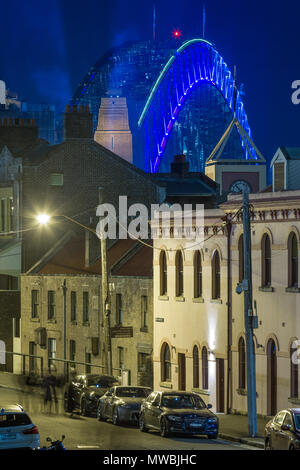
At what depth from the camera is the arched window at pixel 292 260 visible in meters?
46.5

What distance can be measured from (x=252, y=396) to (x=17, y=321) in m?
36.1

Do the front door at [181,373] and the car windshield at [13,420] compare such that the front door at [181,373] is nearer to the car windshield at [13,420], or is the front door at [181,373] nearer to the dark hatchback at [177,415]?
the dark hatchback at [177,415]

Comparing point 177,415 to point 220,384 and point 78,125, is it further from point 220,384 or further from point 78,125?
point 78,125

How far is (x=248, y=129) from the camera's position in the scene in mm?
153875

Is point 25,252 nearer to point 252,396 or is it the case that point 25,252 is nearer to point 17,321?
point 17,321

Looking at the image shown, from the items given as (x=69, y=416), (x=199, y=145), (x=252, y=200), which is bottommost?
(x=69, y=416)

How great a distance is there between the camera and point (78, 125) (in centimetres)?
7700

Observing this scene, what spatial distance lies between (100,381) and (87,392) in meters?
0.79

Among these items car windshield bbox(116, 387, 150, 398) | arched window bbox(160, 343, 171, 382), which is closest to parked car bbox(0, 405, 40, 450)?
car windshield bbox(116, 387, 150, 398)

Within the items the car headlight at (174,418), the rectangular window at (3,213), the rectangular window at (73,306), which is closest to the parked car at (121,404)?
the car headlight at (174,418)

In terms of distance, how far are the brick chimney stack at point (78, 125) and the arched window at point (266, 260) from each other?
3004cm

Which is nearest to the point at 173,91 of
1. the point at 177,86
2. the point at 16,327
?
the point at 177,86
